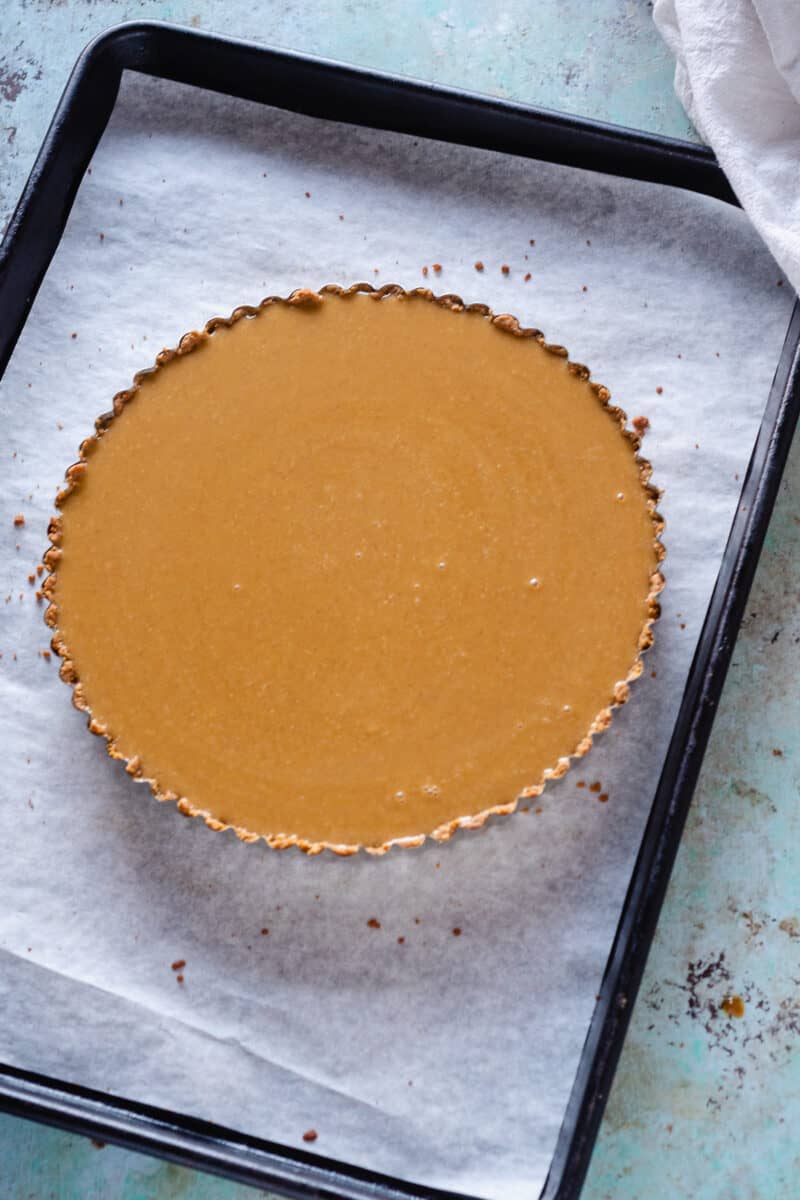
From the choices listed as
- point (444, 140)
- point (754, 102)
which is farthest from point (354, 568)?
point (754, 102)

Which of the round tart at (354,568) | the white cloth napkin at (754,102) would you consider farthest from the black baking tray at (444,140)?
the round tart at (354,568)

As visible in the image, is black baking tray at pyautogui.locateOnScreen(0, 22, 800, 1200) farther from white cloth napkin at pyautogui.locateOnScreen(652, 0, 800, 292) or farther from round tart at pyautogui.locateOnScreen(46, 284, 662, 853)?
round tart at pyautogui.locateOnScreen(46, 284, 662, 853)

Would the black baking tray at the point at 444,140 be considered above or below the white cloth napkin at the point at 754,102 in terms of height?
below

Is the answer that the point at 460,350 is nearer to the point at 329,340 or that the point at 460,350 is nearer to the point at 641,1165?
the point at 329,340

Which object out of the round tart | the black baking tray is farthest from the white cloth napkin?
the round tart

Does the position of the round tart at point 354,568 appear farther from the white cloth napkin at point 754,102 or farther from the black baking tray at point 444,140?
the white cloth napkin at point 754,102
